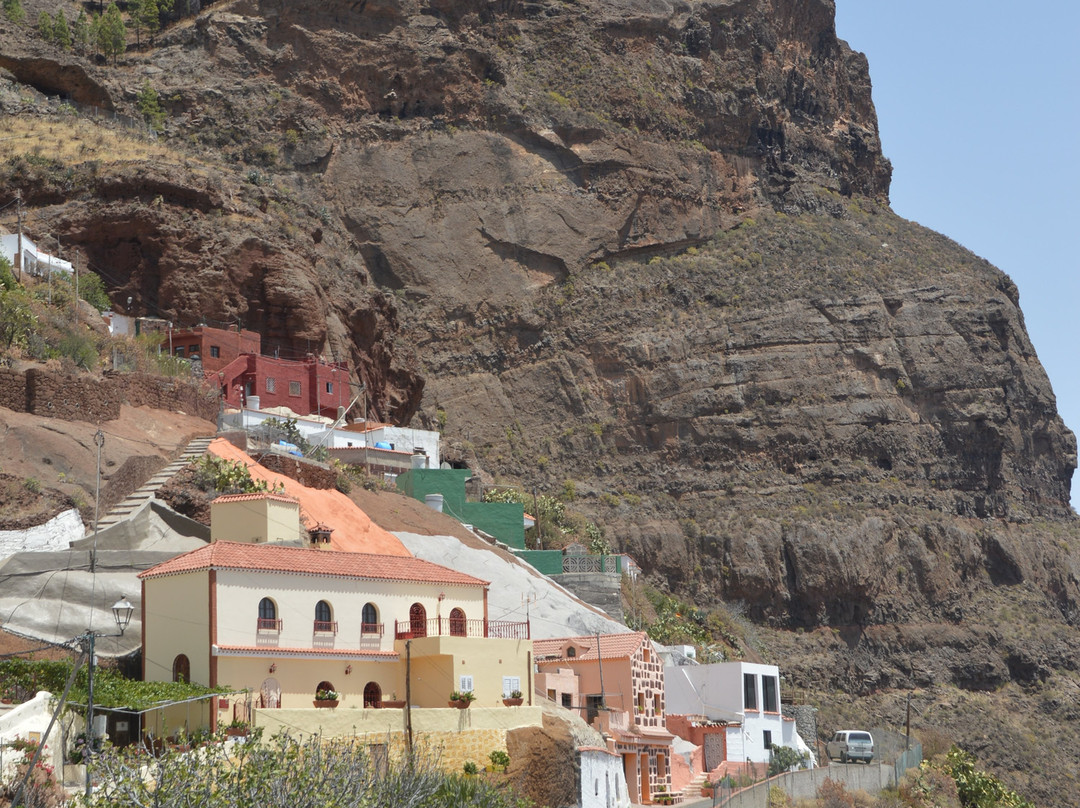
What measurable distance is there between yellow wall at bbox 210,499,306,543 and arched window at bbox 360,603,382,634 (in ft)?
13.7

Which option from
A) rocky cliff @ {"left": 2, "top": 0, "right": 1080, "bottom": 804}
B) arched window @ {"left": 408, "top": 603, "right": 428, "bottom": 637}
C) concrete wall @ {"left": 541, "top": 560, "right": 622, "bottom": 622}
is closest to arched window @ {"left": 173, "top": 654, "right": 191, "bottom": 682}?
arched window @ {"left": 408, "top": 603, "right": 428, "bottom": 637}

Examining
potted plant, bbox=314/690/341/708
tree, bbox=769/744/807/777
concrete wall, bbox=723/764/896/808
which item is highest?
potted plant, bbox=314/690/341/708

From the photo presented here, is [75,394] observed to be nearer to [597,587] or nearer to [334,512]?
[334,512]

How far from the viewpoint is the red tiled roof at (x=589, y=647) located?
42.1 m

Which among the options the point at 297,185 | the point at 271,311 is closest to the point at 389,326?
the point at 271,311

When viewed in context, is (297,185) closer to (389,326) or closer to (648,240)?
(389,326)

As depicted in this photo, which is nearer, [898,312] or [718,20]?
[898,312]

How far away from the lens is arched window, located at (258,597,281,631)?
3155 cm

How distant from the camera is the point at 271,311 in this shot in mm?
63844

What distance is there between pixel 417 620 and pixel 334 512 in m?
11.3

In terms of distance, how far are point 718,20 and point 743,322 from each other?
25.7 m

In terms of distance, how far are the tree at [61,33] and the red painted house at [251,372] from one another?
3226 centimetres

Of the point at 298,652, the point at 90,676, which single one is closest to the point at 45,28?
the point at 298,652

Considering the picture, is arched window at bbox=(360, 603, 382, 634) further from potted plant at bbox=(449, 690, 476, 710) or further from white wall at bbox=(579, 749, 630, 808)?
white wall at bbox=(579, 749, 630, 808)
